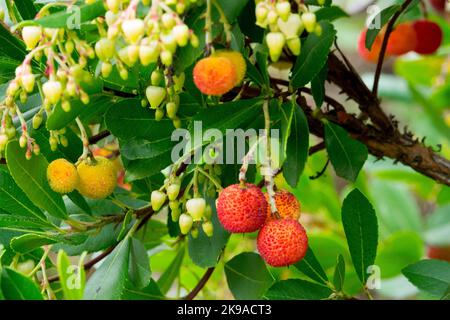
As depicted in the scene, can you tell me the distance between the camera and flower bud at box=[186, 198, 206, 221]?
846mm

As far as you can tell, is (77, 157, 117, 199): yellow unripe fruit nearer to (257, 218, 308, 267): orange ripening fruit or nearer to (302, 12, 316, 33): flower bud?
(257, 218, 308, 267): orange ripening fruit

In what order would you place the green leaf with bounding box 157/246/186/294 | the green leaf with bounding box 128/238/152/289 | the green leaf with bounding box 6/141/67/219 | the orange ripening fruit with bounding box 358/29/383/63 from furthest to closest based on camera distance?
the orange ripening fruit with bounding box 358/29/383/63 → the green leaf with bounding box 157/246/186/294 → the green leaf with bounding box 128/238/152/289 → the green leaf with bounding box 6/141/67/219

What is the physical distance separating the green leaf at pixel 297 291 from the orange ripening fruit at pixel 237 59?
31 cm

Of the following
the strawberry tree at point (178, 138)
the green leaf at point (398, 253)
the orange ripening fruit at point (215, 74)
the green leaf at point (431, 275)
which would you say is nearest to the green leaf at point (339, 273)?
the strawberry tree at point (178, 138)

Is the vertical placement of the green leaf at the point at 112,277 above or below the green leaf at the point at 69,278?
below

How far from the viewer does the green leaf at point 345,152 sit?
3.37 ft

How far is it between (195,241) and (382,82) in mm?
1204

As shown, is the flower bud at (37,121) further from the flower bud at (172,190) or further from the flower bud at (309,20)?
the flower bud at (309,20)

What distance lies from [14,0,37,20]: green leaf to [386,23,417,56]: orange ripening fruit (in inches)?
25.6

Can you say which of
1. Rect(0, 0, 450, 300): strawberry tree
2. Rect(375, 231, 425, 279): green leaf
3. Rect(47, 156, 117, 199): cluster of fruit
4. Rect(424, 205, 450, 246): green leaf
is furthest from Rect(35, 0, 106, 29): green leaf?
Rect(424, 205, 450, 246): green leaf

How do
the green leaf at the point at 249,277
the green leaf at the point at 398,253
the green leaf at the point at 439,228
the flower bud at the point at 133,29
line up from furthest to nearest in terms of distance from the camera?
the green leaf at the point at 439,228
the green leaf at the point at 398,253
the green leaf at the point at 249,277
the flower bud at the point at 133,29

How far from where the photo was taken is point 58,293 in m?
1.09

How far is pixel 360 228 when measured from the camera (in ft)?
3.36
